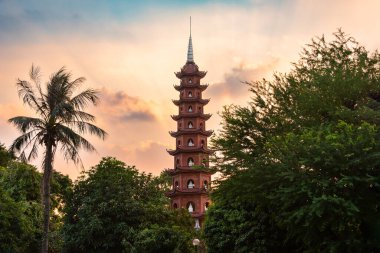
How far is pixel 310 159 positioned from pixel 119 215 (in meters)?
20.1

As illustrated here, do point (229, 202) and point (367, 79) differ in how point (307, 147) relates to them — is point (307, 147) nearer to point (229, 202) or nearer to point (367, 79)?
point (367, 79)

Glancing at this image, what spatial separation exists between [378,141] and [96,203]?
2271 centimetres

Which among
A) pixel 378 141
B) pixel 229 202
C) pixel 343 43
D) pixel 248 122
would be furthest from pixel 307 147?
pixel 229 202

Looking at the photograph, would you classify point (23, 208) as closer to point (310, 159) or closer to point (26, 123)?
point (26, 123)

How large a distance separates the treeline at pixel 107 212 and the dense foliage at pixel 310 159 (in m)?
6.35

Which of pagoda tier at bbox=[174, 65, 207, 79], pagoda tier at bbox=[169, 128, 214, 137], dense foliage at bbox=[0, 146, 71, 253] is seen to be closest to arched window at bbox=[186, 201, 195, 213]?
pagoda tier at bbox=[169, 128, 214, 137]

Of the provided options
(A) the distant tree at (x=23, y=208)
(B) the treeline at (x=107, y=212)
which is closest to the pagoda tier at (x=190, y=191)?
(A) the distant tree at (x=23, y=208)

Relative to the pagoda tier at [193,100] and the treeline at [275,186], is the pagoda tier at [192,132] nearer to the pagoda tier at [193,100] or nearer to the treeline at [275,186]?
the pagoda tier at [193,100]

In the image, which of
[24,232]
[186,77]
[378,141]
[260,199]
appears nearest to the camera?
[378,141]

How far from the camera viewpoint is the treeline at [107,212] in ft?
114

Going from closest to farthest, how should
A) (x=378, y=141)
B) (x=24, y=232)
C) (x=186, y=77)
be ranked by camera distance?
(x=378, y=141), (x=24, y=232), (x=186, y=77)

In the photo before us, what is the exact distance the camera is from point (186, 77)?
59062mm

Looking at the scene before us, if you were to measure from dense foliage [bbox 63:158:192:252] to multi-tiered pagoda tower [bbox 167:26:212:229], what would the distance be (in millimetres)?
13059

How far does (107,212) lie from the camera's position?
36.1 metres
